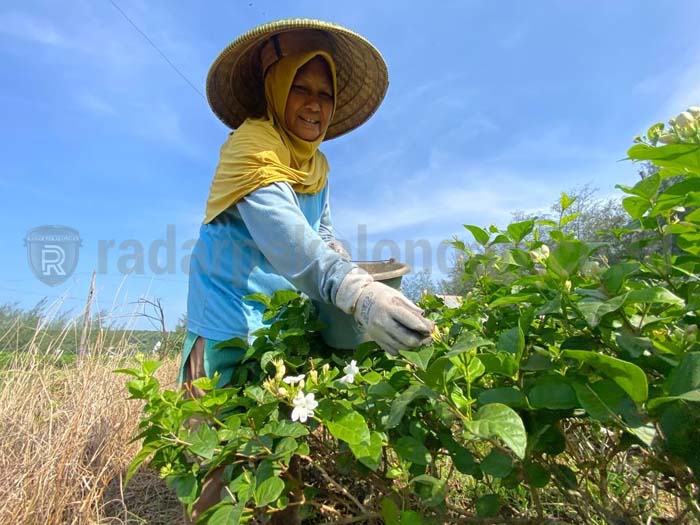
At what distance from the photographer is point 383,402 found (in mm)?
828

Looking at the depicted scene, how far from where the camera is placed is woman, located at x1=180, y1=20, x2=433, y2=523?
1.11 meters

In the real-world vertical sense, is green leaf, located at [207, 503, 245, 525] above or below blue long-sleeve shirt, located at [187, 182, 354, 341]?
below

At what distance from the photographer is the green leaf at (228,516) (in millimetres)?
773

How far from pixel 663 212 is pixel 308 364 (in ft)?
2.70

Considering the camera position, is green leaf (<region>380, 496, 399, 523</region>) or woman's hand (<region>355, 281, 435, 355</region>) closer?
green leaf (<region>380, 496, 399, 523</region>)

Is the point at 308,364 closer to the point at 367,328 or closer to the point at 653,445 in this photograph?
the point at 367,328

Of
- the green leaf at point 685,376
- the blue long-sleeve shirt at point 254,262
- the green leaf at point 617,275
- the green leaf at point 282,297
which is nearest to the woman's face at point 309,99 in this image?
the blue long-sleeve shirt at point 254,262

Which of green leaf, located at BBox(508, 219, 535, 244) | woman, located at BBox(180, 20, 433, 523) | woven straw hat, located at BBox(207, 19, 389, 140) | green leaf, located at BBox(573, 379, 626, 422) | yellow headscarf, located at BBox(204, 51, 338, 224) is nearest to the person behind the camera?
→ green leaf, located at BBox(573, 379, 626, 422)

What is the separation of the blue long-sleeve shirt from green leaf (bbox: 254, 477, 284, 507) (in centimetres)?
44

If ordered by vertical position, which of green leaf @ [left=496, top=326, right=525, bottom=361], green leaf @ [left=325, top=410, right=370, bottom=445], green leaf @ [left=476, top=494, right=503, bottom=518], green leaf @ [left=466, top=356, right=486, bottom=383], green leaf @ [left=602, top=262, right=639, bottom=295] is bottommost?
green leaf @ [left=476, top=494, right=503, bottom=518]

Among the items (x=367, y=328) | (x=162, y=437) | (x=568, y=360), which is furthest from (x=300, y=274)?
(x=568, y=360)

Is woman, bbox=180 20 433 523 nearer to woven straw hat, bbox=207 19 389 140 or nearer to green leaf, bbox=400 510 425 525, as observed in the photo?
woven straw hat, bbox=207 19 389 140

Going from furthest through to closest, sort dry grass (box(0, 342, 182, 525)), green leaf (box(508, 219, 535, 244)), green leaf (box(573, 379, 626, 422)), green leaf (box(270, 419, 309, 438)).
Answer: dry grass (box(0, 342, 182, 525)) < green leaf (box(508, 219, 535, 244)) < green leaf (box(270, 419, 309, 438)) < green leaf (box(573, 379, 626, 422))

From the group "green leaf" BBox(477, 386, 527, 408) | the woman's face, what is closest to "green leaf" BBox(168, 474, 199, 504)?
"green leaf" BBox(477, 386, 527, 408)
